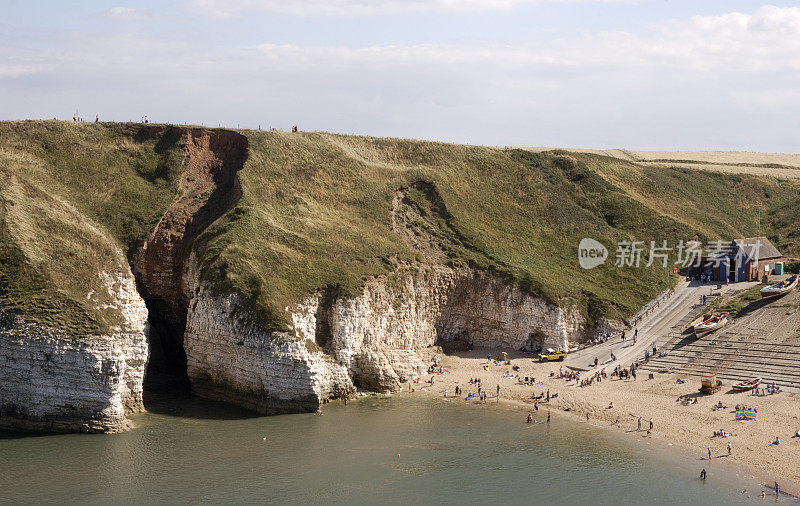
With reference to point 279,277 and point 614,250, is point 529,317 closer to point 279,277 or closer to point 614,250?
point 614,250

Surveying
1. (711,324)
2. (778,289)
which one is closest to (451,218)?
(711,324)

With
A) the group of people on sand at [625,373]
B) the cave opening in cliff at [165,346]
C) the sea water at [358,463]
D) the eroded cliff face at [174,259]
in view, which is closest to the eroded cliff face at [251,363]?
the sea water at [358,463]

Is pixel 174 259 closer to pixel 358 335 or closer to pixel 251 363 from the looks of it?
pixel 251 363

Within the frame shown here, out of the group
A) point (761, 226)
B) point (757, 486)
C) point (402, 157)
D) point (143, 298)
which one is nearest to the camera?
point (757, 486)

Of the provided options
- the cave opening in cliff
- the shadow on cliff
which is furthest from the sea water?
the cave opening in cliff

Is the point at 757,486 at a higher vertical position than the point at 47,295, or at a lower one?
lower

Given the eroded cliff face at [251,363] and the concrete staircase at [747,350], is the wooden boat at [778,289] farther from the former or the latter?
the eroded cliff face at [251,363]

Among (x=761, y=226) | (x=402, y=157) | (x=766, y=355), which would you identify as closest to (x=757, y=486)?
(x=766, y=355)
